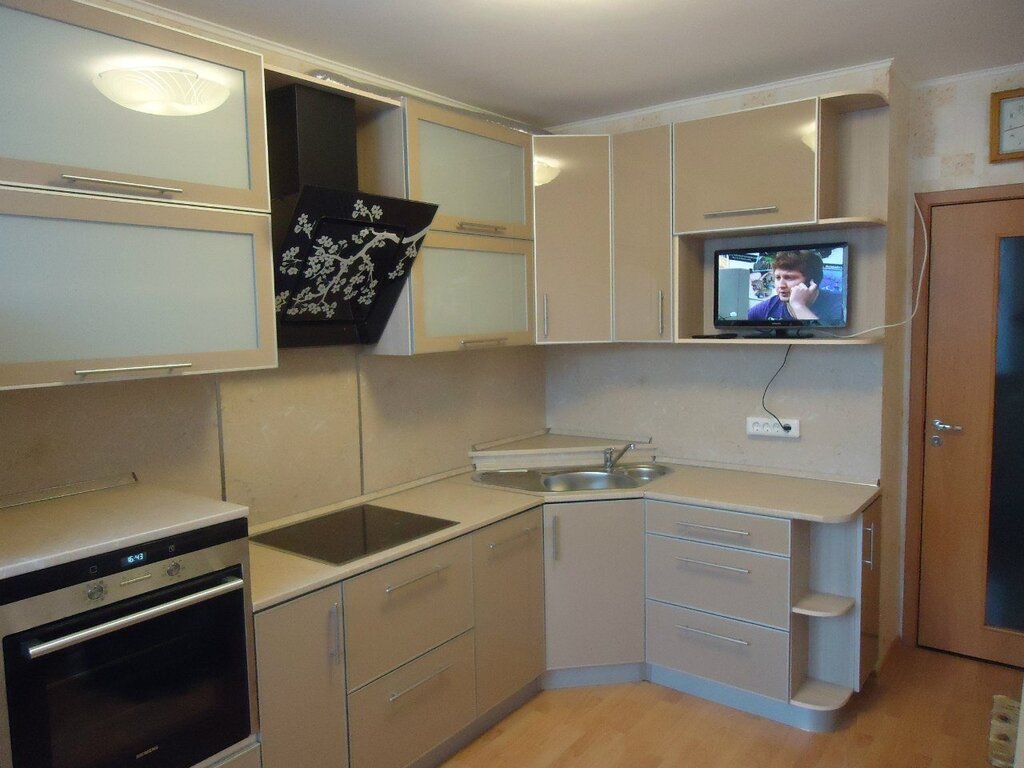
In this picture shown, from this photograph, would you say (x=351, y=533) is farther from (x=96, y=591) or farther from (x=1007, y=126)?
(x=1007, y=126)

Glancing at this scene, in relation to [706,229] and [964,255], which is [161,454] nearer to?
[706,229]

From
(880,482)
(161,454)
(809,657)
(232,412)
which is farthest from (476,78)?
(809,657)

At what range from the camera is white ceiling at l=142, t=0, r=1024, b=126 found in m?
2.21

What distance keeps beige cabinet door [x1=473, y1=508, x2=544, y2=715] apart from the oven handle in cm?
100

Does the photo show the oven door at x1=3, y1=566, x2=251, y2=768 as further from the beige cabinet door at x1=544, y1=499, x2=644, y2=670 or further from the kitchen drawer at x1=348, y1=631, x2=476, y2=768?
the beige cabinet door at x1=544, y1=499, x2=644, y2=670

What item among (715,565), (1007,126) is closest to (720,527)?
(715,565)

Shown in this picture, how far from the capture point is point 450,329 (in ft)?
9.16

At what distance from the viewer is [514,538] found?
2.74 m

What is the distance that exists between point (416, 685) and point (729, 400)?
1832mm

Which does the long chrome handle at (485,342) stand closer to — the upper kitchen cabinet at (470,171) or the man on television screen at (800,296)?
the upper kitchen cabinet at (470,171)

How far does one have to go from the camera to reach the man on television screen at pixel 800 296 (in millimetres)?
2850

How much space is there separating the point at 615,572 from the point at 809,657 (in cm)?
80

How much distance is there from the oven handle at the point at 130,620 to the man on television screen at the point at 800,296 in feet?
7.32

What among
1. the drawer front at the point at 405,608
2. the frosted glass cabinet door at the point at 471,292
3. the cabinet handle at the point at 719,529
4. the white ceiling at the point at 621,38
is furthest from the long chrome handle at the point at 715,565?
the white ceiling at the point at 621,38
